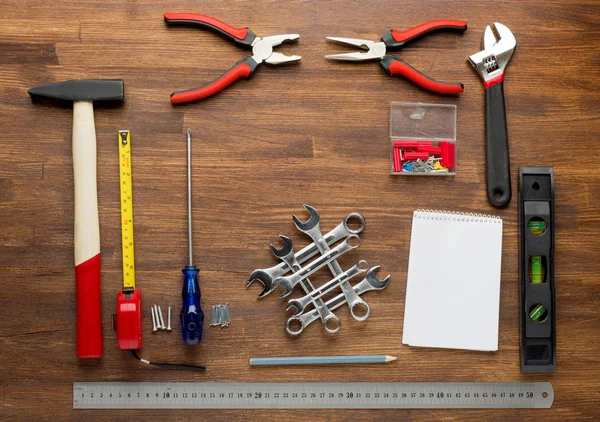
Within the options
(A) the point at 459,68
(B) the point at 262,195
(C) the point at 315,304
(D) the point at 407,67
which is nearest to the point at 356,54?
(D) the point at 407,67

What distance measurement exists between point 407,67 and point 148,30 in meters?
0.63

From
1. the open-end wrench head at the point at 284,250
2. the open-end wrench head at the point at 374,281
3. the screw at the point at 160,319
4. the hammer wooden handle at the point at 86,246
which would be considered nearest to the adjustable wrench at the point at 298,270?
the open-end wrench head at the point at 284,250

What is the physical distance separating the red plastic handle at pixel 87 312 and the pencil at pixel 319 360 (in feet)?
1.20

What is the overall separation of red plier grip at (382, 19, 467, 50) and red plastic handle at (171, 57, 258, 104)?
35 cm

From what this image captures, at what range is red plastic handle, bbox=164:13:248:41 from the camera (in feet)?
4.74

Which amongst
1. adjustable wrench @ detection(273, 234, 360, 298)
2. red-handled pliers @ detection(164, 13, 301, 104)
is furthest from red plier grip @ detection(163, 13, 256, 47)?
adjustable wrench @ detection(273, 234, 360, 298)

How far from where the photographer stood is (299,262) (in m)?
1.45

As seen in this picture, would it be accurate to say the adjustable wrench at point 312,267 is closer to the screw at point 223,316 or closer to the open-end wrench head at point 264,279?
the open-end wrench head at point 264,279

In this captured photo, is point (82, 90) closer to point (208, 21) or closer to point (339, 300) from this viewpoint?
point (208, 21)

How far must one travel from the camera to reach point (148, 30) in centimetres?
147

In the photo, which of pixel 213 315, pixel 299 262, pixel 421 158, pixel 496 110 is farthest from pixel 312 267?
pixel 496 110

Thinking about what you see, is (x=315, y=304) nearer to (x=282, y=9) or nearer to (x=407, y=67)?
(x=407, y=67)

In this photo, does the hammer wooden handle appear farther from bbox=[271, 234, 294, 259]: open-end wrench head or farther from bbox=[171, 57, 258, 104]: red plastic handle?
bbox=[271, 234, 294, 259]: open-end wrench head

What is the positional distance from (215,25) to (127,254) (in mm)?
576
